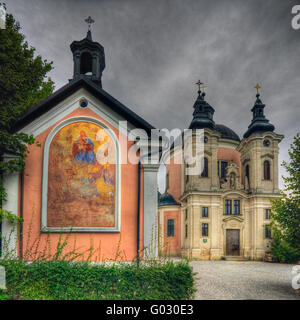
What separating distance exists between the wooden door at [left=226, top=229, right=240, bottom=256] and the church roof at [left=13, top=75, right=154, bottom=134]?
2266 cm

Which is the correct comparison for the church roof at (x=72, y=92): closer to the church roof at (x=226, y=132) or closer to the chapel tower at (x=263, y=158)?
the chapel tower at (x=263, y=158)

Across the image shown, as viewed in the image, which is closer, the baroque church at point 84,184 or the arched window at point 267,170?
the baroque church at point 84,184

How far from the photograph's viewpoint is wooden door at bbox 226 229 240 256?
2911 centimetres

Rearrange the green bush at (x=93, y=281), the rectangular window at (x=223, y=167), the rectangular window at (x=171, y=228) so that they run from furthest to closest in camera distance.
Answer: the rectangular window at (x=223, y=167) < the rectangular window at (x=171, y=228) < the green bush at (x=93, y=281)

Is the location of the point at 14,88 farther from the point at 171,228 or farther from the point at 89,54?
the point at 171,228

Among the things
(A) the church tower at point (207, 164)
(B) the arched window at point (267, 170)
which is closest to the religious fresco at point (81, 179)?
(A) the church tower at point (207, 164)

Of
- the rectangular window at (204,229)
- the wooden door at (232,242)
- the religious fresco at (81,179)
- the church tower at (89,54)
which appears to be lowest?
the wooden door at (232,242)

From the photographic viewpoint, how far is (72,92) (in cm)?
1075

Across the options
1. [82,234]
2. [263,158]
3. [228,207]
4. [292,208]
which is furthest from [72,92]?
[263,158]

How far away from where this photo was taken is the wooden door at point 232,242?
29.1m

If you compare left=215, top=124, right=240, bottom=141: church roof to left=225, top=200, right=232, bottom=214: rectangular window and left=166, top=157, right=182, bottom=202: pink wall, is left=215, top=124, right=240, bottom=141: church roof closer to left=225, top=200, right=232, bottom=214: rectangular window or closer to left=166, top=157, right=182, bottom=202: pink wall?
left=166, top=157, right=182, bottom=202: pink wall

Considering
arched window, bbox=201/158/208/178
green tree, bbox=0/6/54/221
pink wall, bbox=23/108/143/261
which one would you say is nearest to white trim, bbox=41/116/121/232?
pink wall, bbox=23/108/143/261

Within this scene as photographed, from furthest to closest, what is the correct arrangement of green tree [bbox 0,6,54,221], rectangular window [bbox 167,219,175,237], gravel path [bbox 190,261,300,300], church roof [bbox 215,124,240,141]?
1. church roof [bbox 215,124,240,141]
2. rectangular window [bbox 167,219,175,237]
3. gravel path [bbox 190,261,300,300]
4. green tree [bbox 0,6,54,221]

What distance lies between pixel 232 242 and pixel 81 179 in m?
23.9
